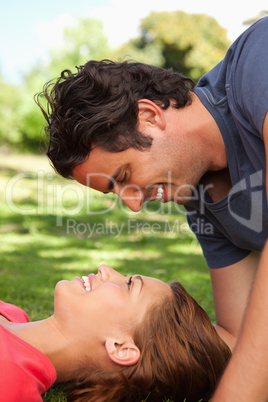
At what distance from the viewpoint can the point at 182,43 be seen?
16828 mm

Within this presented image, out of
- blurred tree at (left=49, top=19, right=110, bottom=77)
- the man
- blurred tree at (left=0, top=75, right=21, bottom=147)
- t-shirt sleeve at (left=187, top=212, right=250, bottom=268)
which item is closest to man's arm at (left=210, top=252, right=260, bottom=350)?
t-shirt sleeve at (left=187, top=212, right=250, bottom=268)

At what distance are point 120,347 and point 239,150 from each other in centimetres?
114

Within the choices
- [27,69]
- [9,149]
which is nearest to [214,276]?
[9,149]

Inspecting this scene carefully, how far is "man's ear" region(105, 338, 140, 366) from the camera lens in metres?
2.28

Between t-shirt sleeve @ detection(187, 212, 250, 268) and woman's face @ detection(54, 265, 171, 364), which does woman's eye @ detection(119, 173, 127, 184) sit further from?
t-shirt sleeve @ detection(187, 212, 250, 268)

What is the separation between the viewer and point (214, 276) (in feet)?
10.1

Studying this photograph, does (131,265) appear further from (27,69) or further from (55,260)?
(27,69)

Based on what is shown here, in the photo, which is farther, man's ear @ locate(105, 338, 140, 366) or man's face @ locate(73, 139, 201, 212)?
man's face @ locate(73, 139, 201, 212)

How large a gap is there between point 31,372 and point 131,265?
127 inches

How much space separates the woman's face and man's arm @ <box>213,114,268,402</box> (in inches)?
30.0

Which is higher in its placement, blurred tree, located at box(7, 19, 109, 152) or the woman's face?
blurred tree, located at box(7, 19, 109, 152)

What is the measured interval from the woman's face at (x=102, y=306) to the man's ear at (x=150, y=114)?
81cm

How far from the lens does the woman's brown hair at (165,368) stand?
227 centimetres

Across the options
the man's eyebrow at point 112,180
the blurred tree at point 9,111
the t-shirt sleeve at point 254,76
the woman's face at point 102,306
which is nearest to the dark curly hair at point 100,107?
the man's eyebrow at point 112,180
